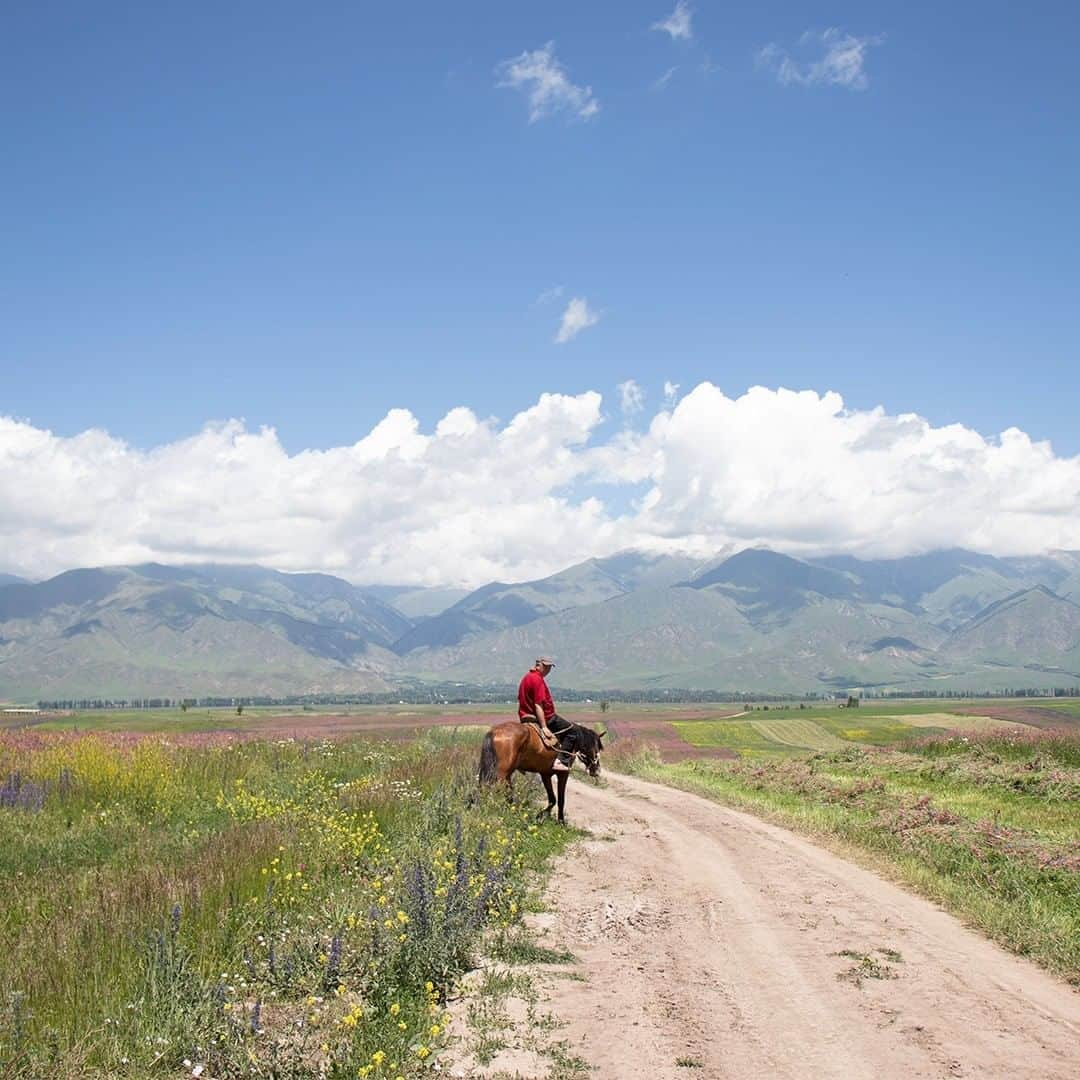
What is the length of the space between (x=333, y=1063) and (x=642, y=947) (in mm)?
5293

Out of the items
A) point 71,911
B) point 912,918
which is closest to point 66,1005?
point 71,911

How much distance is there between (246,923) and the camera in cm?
1105

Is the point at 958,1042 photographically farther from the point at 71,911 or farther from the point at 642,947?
the point at 71,911

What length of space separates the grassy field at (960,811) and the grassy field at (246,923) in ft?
22.3

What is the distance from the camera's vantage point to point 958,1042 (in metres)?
8.95

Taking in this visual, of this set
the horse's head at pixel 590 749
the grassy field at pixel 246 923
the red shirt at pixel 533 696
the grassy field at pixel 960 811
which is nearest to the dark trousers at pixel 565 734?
the horse's head at pixel 590 749

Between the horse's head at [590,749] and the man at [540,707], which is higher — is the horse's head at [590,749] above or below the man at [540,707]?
below

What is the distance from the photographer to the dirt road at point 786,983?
8.59 metres

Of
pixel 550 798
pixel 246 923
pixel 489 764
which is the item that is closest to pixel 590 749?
pixel 550 798

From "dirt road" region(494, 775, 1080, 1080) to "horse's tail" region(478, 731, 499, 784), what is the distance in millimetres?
4371

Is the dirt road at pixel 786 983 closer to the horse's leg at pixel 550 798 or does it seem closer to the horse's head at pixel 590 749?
the horse's leg at pixel 550 798

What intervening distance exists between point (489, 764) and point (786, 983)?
11.7 metres

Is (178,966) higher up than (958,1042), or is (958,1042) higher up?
(178,966)

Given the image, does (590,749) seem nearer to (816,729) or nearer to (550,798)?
(550,798)
